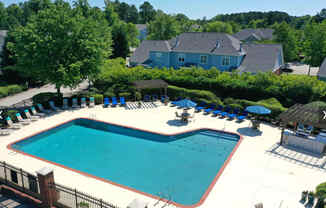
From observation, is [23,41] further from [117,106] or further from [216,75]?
[216,75]

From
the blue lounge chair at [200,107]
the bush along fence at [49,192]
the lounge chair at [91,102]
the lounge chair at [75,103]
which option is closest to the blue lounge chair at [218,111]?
the blue lounge chair at [200,107]

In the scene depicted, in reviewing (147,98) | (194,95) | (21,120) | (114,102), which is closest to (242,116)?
(194,95)

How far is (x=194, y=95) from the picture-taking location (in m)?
27.4

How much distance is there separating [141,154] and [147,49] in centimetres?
3544

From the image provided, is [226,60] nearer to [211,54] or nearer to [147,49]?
[211,54]

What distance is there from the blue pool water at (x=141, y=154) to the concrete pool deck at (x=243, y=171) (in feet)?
2.93

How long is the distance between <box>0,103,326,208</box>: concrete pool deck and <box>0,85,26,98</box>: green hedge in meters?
12.8

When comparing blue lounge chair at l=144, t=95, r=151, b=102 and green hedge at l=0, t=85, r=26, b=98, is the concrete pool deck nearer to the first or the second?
blue lounge chair at l=144, t=95, r=151, b=102

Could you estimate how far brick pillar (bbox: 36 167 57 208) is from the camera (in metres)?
10.7

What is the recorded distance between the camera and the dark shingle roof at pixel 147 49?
46719 mm

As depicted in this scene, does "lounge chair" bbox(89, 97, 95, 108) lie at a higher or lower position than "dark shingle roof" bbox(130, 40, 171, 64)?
lower

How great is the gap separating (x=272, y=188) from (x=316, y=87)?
14479 millimetres

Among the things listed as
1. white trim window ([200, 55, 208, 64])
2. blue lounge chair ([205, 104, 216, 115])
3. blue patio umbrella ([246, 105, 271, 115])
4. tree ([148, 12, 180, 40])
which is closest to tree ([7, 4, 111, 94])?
blue lounge chair ([205, 104, 216, 115])

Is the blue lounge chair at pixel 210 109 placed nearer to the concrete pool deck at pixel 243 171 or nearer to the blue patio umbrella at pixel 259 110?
the concrete pool deck at pixel 243 171
